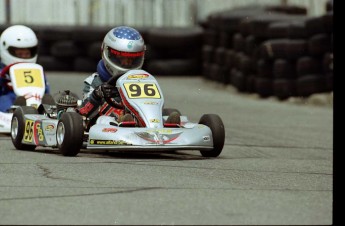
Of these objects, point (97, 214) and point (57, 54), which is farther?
point (57, 54)

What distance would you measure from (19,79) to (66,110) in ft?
6.81

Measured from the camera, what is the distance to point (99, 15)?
26219mm

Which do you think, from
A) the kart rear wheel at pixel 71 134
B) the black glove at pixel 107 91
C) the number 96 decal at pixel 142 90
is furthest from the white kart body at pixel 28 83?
the kart rear wheel at pixel 71 134

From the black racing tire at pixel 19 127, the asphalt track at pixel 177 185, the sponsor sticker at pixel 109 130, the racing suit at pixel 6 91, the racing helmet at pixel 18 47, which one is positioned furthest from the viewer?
the racing helmet at pixel 18 47

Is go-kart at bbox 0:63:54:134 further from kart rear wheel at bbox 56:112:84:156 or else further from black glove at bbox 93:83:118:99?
kart rear wheel at bbox 56:112:84:156

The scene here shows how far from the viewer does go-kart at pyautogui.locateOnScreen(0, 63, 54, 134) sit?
12430 millimetres

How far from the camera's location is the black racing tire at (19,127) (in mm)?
10680

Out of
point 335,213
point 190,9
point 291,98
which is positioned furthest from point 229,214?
point 190,9

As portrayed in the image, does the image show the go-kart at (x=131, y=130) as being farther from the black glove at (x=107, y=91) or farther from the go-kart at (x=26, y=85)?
the go-kart at (x=26, y=85)

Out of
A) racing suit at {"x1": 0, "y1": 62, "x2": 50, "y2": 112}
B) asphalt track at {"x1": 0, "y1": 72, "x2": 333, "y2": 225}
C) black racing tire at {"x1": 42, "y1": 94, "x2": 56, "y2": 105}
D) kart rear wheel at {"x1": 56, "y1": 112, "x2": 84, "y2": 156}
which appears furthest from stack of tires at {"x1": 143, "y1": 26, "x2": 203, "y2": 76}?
kart rear wheel at {"x1": 56, "y1": 112, "x2": 84, "y2": 156}

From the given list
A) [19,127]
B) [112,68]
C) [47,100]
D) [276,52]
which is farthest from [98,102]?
[276,52]

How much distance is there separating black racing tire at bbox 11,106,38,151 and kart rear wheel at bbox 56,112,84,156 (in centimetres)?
99

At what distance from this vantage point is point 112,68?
10.6 meters

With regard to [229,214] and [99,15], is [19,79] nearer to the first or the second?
[229,214]
